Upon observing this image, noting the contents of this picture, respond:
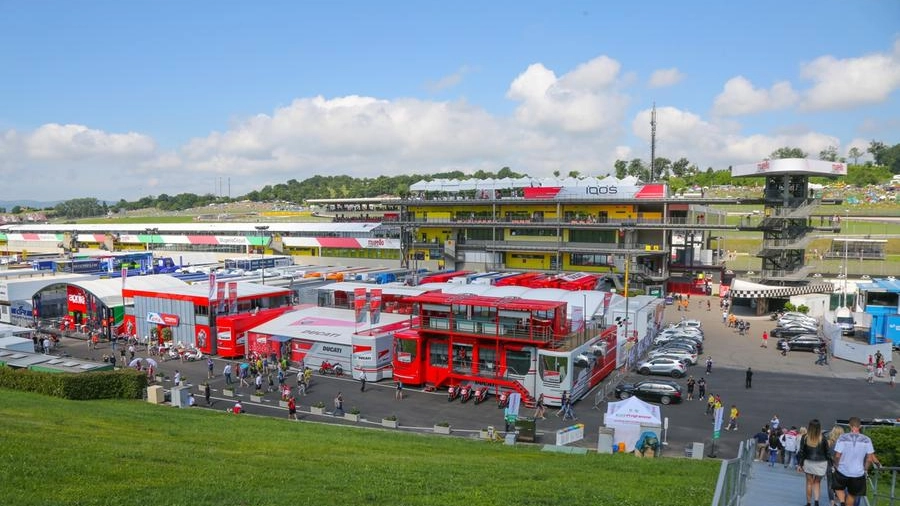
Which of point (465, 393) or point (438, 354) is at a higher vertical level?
point (438, 354)

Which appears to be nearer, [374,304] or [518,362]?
[518,362]

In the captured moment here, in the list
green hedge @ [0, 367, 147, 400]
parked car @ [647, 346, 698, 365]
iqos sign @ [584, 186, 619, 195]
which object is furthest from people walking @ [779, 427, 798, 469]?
iqos sign @ [584, 186, 619, 195]

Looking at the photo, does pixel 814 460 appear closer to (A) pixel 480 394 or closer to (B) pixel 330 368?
(A) pixel 480 394

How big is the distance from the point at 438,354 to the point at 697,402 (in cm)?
1249

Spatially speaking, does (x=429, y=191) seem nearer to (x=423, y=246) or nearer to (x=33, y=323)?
(x=423, y=246)

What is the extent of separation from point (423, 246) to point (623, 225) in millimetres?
23803

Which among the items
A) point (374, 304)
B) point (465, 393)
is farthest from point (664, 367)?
point (374, 304)

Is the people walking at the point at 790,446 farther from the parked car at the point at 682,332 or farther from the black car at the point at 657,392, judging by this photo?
the parked car at the point at 682,332

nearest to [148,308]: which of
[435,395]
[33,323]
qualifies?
[33,323]

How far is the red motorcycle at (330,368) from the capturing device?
108ft

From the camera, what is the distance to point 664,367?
32.6 m

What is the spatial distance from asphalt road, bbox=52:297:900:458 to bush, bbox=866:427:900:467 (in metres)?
5.66

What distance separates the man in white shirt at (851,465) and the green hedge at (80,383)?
25675 millimetres

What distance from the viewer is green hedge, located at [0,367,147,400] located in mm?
23797
